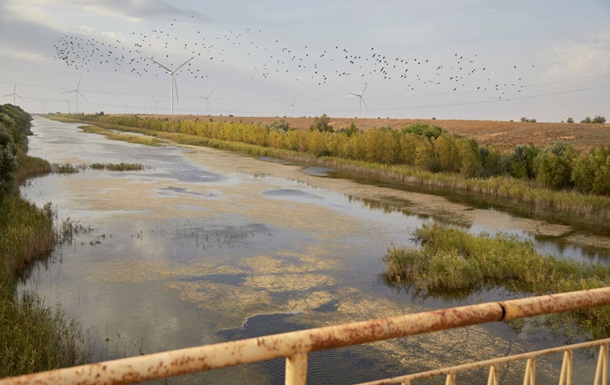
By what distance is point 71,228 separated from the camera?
45.0 ft

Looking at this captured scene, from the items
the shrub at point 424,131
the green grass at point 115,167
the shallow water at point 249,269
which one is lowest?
the shallow water at point 249,269

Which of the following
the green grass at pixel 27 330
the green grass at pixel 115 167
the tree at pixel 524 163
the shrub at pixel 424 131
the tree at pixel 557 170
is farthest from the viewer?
the shrub at pixel 424 131

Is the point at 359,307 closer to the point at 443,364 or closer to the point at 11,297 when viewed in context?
the point at 443,364

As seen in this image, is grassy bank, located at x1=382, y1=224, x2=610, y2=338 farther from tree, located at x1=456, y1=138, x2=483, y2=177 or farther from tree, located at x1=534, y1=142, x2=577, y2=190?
tree, located at x1=456, y1=138, x2=483, y2=177

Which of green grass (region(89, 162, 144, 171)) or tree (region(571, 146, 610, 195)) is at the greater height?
tree (region(571, 146, 610, 195))

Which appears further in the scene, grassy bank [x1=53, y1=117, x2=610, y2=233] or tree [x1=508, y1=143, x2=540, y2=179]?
tree [x1=508, y1=143, x2=540, y2=179]

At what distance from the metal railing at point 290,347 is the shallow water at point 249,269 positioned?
522 centimetres

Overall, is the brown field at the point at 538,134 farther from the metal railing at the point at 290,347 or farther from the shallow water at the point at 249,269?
the metal railing at the point at 290,347

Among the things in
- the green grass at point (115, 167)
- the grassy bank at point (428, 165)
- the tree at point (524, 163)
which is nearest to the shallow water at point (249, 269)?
the grassy bank at point (428, 165)

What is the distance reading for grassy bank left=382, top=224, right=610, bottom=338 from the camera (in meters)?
10.6

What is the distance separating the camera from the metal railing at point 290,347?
139 centimetres

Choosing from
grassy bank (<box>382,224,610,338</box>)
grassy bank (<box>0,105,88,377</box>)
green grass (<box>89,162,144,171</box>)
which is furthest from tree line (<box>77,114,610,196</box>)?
grassy bank (<box>0,105,88,377</box>)

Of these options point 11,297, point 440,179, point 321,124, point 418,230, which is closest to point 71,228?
point 11,297

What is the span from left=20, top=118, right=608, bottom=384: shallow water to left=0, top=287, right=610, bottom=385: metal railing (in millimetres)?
5225
